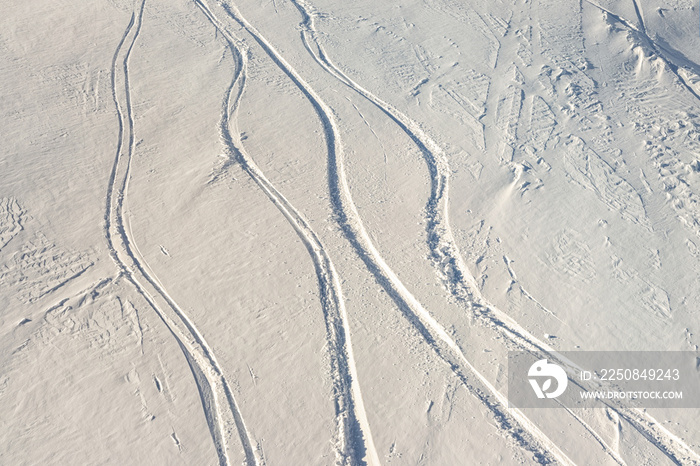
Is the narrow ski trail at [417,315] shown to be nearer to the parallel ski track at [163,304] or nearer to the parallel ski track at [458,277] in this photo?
the parallel ski track at [458,277]

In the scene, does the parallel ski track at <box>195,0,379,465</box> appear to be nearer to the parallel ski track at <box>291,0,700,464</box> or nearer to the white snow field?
the white snow field

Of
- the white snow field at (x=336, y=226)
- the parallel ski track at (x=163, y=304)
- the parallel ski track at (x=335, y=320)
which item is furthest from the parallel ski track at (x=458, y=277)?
the parallel ski track at (x=163, y=304)

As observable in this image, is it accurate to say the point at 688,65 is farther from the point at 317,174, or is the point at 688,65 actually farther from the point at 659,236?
the point at 317,174

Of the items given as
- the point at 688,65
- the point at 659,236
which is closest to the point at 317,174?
the point at 659,236

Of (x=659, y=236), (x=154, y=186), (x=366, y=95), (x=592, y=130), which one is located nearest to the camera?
(x=659, y=236)

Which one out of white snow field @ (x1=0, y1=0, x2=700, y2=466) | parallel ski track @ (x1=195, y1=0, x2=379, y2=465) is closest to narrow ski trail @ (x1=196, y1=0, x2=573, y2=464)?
white snow field @ (x1=0, y1=0, x2=700, y2=466)

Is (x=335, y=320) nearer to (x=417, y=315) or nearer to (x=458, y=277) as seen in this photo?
(x=417, y=315)

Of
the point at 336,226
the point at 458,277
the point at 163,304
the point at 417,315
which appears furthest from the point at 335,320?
the point at 163,304
